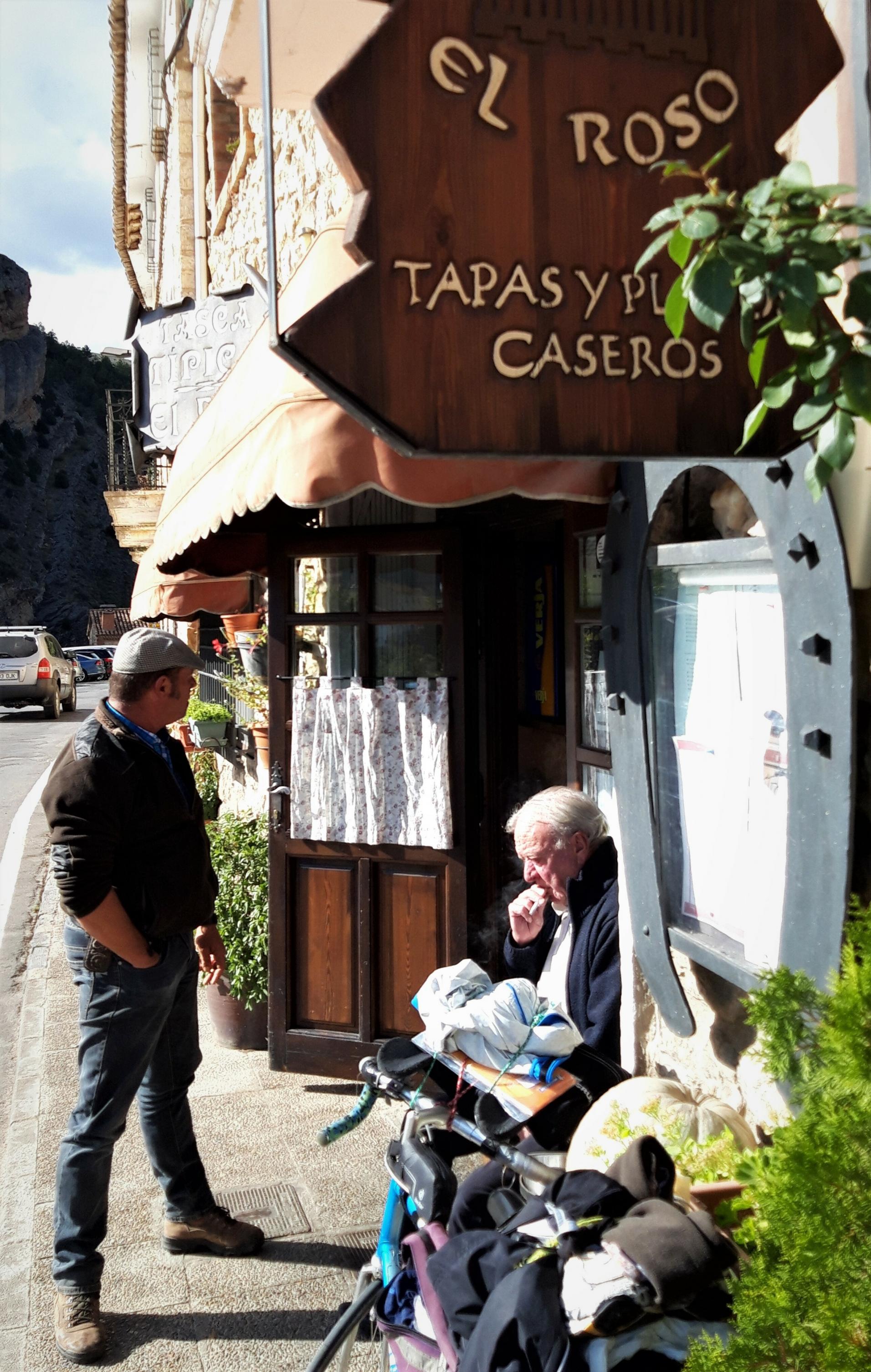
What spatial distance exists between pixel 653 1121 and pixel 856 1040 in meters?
0.85

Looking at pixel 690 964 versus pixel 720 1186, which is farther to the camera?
pixel 690 964

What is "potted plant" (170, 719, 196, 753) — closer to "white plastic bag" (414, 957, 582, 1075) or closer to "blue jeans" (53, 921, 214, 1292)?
"blue jeans" (53, 921, 214, 1292)

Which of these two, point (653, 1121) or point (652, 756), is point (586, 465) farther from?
point (653, 1121)

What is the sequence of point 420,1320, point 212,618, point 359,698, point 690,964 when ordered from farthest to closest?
point 212,618, point 359,698, point 690,964, point 420,1320

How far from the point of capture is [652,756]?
2.92 meters

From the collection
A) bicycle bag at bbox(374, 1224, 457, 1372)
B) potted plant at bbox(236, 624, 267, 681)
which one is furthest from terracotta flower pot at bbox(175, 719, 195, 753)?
bicycle bag at bbox(374, 1224, 457, 1372)

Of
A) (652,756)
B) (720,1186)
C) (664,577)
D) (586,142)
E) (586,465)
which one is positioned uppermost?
(586,142)

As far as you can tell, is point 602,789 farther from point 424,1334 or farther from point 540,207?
point 540,207

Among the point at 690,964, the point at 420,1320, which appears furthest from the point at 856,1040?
the point at 690,964

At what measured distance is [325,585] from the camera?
4.99 meters

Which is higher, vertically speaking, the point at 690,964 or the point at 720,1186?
the point at 690,964

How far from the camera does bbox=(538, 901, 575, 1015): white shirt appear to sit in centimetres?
320

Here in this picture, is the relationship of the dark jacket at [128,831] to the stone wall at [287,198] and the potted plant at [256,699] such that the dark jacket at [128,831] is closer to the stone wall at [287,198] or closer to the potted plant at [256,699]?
the stone wall at [287,198]

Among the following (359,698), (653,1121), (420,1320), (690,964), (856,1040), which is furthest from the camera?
(359,698)
